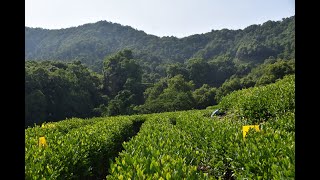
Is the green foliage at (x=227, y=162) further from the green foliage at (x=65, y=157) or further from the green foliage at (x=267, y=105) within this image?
the green foliage at (x=267, y=105)

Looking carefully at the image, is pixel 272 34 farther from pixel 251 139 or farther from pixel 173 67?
pixel 251 139

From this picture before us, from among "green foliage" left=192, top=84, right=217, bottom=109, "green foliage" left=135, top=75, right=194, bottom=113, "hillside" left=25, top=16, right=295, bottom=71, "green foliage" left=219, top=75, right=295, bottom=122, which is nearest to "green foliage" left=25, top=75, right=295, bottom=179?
"green foliage" left=219, top=75, right=295, bottom=122

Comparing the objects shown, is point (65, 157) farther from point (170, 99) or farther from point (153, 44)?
point (153, 44)

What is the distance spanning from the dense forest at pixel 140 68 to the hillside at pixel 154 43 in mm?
323

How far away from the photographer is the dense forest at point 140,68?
57913 mm

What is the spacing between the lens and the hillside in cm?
11544

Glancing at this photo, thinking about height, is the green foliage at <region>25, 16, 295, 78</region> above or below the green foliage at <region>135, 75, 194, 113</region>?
above

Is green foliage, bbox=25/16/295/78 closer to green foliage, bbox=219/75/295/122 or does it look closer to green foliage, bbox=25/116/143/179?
green foliage, bbox=219/75/295/122

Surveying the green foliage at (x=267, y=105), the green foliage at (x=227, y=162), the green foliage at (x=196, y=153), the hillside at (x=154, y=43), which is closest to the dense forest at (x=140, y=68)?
the hillside at (x=154, y=43)

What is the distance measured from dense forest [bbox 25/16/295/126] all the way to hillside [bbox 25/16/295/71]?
0.32m
